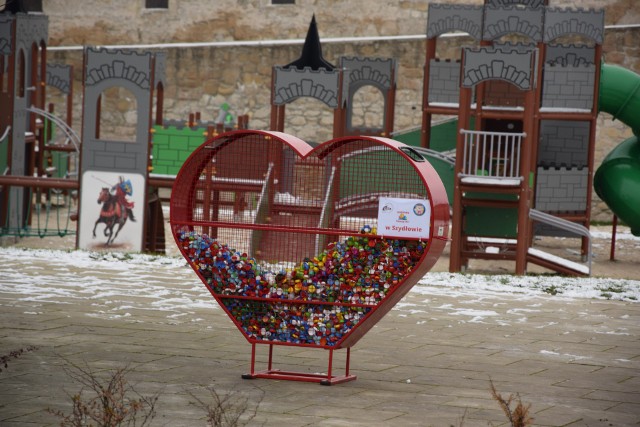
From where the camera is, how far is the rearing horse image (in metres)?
16.3

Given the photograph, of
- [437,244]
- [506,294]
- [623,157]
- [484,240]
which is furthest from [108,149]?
[437,244]

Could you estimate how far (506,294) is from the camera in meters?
11.6

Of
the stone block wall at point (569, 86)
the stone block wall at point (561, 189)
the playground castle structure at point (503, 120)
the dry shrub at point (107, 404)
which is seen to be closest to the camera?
the dry shrub at point (107, 404)

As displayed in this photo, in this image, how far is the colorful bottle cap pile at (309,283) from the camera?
7066 millimetres

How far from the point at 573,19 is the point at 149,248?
6830mm

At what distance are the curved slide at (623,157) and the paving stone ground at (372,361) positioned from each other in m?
7.74

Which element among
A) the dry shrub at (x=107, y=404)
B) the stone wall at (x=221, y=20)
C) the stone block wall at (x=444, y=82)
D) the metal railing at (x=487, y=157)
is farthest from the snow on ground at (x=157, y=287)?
the stone wall at (x=221, y=20)

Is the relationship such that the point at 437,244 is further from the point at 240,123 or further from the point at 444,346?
the point at 240,123

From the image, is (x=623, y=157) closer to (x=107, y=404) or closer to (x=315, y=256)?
(x=315, y=256)

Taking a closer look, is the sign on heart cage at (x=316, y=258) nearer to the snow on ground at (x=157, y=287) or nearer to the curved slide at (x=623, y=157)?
the snow on ground at (x=157, y=287)

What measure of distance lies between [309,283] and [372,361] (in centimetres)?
114

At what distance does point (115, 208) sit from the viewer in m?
16.3

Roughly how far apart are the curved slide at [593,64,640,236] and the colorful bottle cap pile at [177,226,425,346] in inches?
481

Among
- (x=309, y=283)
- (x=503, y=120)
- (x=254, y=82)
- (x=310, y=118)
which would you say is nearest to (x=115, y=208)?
(x=503, y=120)
